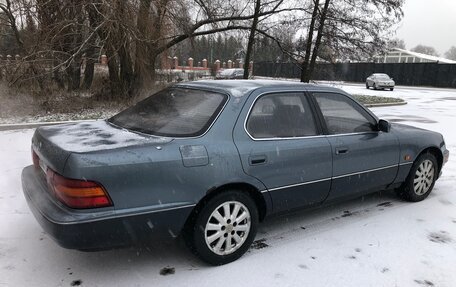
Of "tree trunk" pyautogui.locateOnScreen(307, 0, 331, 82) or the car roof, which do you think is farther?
"tree trunk" pyautogui.locateOnScreen(307, 0, 331, 82)

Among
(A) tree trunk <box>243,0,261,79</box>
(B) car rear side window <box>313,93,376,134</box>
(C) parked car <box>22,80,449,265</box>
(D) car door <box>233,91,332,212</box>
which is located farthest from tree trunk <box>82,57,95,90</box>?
(D) car door <box>233,91,332,212</box>

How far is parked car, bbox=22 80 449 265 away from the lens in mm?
2834

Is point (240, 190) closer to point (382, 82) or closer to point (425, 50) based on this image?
point (382, 82)

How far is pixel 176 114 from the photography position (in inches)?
142

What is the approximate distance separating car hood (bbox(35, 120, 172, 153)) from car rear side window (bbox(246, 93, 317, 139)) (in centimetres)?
82

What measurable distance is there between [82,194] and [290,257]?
1832 millimetres

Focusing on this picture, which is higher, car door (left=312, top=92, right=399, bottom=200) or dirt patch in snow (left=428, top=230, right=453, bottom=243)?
car door (left=312, top=92, right=399, bottom=200)

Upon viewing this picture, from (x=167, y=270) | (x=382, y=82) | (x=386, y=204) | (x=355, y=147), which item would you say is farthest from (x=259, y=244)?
(x=382, y=82)

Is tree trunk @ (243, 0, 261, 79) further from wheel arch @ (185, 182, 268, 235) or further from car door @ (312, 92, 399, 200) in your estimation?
wheel arch @ (185, 182, 268, 235)

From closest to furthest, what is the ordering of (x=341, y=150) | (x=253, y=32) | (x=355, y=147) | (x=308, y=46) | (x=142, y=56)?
1. (x=341, y=150)
2. (x=355, y=147)
3. (x=142, y=56)
4. (x=253, y=32)
5. (x=308, y=46)

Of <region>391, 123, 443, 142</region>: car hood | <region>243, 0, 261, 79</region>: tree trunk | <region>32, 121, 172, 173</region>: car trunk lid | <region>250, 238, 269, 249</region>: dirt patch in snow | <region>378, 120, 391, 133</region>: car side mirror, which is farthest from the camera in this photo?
<region>243, 0, 261, 79</region>: tree trunk

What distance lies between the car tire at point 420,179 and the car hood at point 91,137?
10.5 feet

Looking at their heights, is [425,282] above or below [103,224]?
below

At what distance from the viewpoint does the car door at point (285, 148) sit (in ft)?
11.4
